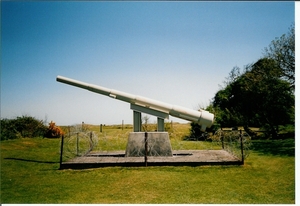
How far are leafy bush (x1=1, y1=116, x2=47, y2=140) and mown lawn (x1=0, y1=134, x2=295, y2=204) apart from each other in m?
6.59

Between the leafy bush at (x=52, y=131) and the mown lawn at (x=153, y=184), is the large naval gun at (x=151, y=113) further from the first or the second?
the leafy bush at (x=52, y=131)

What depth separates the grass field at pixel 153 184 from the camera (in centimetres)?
554

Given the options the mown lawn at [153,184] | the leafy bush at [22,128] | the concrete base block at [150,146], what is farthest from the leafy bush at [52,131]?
the concrete base block at [150,146]

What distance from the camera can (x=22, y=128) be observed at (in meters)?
15.6

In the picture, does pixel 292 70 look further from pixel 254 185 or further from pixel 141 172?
→ pixel 141 172

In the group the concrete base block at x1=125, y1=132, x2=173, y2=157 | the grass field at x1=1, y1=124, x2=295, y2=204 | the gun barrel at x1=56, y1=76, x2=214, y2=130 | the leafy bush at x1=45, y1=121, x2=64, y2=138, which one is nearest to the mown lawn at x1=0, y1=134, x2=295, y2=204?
the grass field at x1=1, y1=124, x2=295, y2=204

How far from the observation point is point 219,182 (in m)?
6.35

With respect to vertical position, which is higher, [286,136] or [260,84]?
[260,84]

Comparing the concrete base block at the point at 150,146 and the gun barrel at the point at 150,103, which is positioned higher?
the gun barrel at the point at 150,103

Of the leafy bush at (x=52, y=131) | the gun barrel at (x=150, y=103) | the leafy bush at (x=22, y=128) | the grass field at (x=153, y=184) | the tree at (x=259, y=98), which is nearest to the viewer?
the grass field at (x=153, y=184)

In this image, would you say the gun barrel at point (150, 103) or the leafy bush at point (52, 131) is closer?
the gun barrel at point (150, 103)

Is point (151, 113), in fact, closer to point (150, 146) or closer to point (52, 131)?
point (150, 146)
